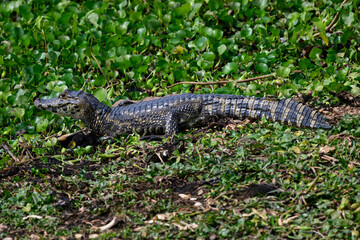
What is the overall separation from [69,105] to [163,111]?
1.29 meters

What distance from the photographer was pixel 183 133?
249 inches

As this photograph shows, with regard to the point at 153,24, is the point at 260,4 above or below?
above

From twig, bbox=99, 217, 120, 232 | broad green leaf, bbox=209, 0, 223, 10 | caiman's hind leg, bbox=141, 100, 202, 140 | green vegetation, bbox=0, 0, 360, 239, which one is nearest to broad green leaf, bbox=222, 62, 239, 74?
green vegetation, bbox=0, 0, 360, 239

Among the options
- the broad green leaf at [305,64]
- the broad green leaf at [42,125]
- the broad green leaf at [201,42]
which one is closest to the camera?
the broad green leaf at [42,125]

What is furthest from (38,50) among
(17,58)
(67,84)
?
(67,84)

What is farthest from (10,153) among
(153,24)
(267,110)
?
(153,24)

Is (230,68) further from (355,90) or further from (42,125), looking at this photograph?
(42,125)

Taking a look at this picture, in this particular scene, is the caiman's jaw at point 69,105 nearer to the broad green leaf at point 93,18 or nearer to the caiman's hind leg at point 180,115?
the caiman's hind leg at point 180,115

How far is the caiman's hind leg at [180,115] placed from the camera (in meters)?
6.28

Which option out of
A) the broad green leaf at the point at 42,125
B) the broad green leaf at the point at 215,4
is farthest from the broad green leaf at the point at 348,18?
the broad green leaf at the point at 42,125

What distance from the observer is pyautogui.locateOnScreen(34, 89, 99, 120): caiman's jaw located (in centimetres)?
663

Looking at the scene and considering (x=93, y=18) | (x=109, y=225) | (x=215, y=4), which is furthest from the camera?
(x=93, y=18)

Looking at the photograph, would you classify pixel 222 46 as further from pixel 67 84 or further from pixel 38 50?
pixel 38 50

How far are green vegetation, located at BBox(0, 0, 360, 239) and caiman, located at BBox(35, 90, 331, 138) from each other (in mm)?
188
